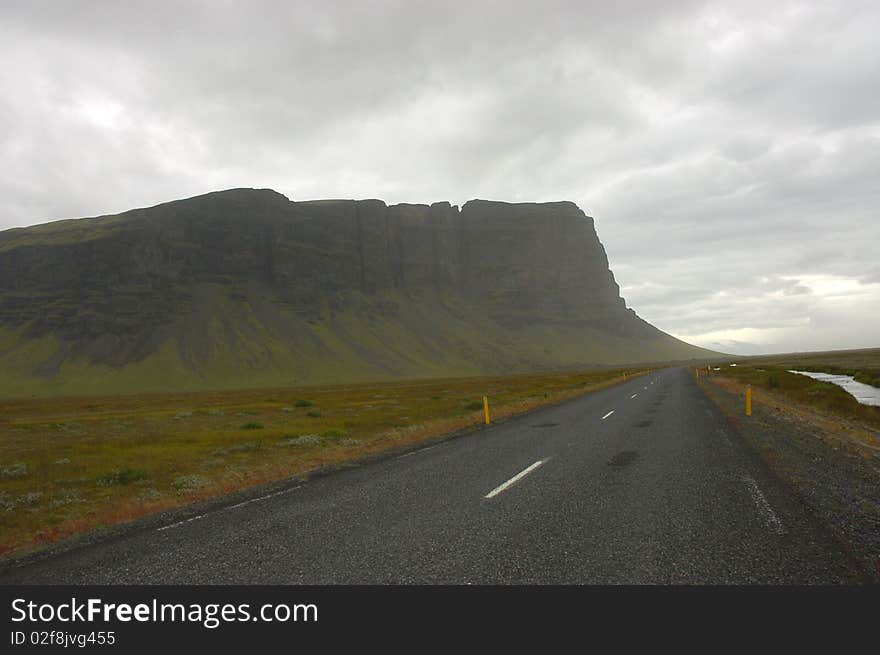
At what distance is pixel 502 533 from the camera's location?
21.9 ft

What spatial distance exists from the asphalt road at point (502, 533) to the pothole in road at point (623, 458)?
64mm

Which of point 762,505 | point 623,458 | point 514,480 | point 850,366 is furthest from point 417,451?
point 850,366

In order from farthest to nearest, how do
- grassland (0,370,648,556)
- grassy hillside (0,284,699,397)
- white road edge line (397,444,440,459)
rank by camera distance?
grassy hillside (0,284,699,397) < white road edge line (397,444,440,459) < grassland (0,370,648,556)

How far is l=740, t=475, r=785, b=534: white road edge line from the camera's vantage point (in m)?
6.72

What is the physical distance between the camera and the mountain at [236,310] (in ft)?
426

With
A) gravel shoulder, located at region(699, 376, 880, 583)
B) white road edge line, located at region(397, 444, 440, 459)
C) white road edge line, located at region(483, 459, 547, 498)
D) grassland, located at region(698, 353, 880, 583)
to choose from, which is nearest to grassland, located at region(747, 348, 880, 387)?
grassland, located at region(698, 353, 880, 583)

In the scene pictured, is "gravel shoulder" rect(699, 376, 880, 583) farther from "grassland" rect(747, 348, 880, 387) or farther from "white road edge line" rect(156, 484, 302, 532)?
"grassland" rect(747, 348, 880, 387)

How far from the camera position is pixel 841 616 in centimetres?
442

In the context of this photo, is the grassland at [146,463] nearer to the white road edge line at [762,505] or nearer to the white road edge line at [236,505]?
the white road edge line at [236,505]

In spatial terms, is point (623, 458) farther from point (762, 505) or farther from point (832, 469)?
point (762, 505)

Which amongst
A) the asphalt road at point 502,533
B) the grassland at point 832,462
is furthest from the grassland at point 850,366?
the asphalt road at point 502,533

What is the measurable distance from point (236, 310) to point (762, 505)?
16059 centimetres

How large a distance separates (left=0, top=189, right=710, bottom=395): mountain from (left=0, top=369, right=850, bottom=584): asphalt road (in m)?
121

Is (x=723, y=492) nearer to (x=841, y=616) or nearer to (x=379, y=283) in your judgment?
(x=841, y=616)
